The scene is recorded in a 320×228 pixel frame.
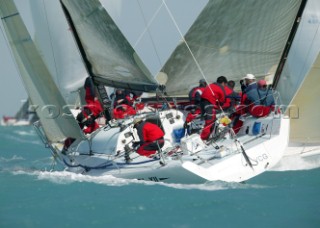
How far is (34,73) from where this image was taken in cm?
1205

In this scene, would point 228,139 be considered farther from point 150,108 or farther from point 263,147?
point 150,108

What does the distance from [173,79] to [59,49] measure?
3.04m

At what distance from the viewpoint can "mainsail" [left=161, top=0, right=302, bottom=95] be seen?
45.3ft

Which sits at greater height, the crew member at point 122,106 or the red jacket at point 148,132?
the red jacket at point 148,132

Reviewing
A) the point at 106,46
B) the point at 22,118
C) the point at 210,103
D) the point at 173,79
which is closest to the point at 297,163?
the point at 210,103

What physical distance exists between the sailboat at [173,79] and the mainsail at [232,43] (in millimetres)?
19

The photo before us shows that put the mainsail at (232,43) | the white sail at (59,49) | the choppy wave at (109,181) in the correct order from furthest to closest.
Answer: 1. the white sail at (59,49)
2. the mainsail at (232,43)
3. the choppy wave at (109,181)

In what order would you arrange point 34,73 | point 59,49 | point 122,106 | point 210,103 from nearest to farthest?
1. point 210,103
2. point 34,73
3. point 122,106
4. point 59,49

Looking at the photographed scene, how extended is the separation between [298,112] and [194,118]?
2.01 m

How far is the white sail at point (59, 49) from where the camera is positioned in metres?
15.3

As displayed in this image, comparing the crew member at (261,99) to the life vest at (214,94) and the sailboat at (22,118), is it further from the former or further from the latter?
the sailboat at (22,118)

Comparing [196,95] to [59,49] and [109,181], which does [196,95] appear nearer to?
[109,181]

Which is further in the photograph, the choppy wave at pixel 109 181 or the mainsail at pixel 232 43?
the mainsail at pixel 232 43

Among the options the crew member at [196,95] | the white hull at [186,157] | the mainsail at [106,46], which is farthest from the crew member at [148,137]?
the crew member at [196,95]
